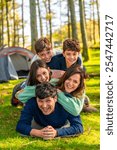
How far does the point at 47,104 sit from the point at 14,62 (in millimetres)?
10645

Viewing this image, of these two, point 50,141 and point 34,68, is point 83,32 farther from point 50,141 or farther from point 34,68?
point 50,141

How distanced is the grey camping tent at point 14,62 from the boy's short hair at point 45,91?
8.55m

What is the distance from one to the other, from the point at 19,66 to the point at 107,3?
42.8ft

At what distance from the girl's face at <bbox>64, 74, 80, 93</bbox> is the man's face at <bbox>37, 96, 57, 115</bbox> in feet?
0.99

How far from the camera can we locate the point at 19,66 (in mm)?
15766

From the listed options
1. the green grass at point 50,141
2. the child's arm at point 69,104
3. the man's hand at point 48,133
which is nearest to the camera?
the green grass at point 50,141

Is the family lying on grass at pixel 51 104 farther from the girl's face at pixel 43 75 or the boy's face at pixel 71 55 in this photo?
the boy's face at pixel 71 55

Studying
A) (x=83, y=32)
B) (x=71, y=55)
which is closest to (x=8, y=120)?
(x=71, y=55)

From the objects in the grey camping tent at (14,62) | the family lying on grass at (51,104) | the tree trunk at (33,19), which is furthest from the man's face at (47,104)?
the tree trunk at (33,19)

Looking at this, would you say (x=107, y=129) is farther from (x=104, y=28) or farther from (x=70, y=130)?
(x=70, y=130)

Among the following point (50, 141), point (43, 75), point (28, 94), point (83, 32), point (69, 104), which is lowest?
point (50, 141)

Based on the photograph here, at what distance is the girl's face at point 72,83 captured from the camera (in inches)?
212

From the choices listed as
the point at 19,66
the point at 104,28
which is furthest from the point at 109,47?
the point at 19,66

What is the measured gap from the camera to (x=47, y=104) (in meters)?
5.17
